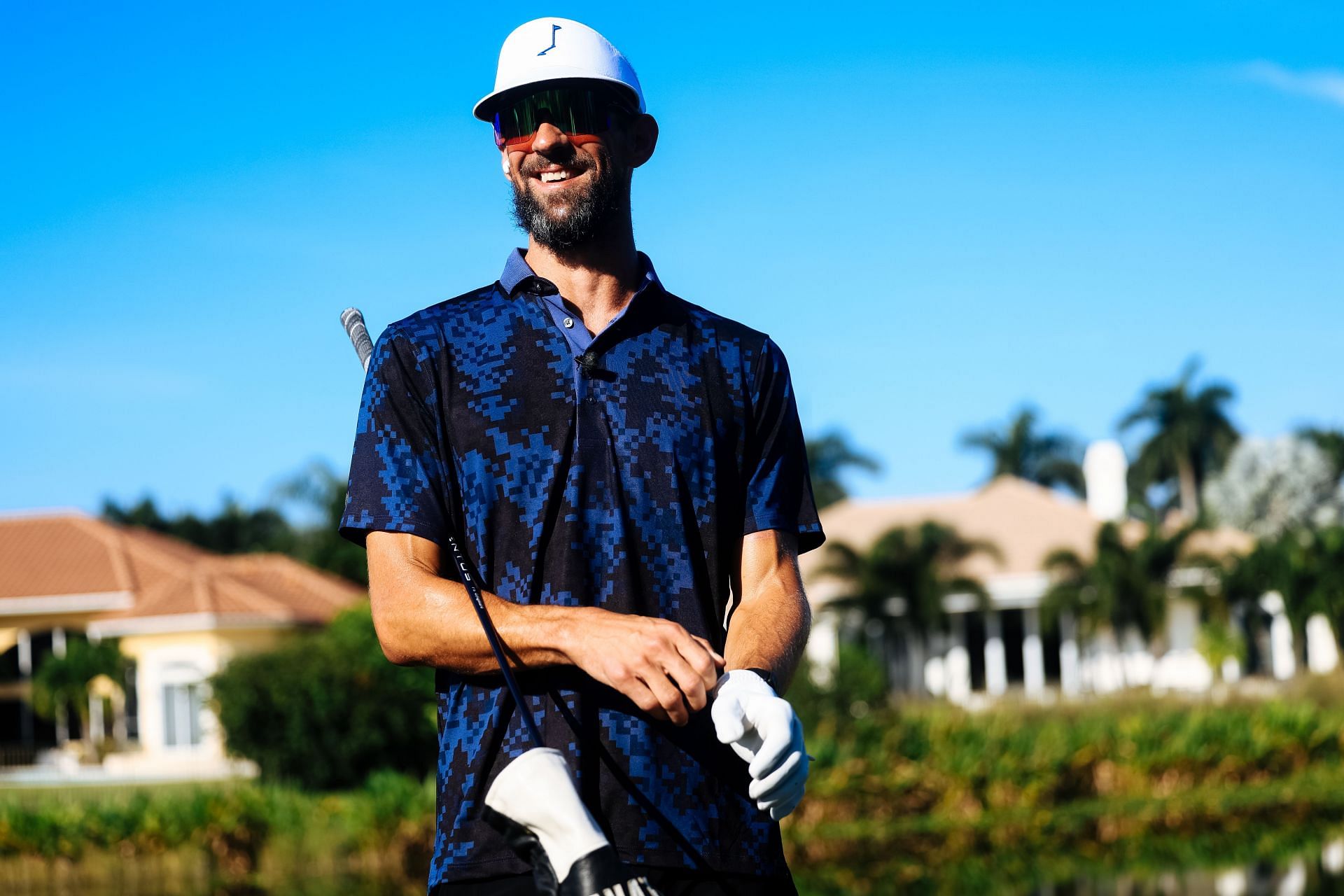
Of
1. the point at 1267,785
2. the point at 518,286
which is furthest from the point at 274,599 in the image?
Answer: the point at 518,286

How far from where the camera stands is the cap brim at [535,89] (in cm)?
256

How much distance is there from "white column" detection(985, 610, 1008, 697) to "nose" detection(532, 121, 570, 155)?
135 ft

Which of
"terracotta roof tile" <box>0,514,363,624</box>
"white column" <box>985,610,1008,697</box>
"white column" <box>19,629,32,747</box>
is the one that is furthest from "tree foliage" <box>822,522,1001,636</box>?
"white column" <box>19,629,32,747</box>

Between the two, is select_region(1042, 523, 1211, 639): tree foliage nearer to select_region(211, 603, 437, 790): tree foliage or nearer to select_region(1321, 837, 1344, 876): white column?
select_region(211, 603, 437, 790): tree foliage

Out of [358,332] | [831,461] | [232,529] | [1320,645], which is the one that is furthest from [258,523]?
[358,332]

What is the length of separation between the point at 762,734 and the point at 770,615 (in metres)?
0.37

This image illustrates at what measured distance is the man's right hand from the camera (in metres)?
2.18

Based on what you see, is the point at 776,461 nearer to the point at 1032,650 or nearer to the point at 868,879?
the point at 868,879

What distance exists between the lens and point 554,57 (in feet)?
8.45

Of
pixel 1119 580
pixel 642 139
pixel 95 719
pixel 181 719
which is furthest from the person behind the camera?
pixel 1119 580

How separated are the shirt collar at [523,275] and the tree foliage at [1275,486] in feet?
207

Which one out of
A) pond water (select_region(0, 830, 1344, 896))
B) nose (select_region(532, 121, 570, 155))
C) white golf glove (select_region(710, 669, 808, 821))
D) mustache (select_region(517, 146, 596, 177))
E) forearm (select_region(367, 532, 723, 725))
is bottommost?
pond water (select_region(0, 830, 1344, 896))

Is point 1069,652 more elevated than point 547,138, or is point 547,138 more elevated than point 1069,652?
point 547,138

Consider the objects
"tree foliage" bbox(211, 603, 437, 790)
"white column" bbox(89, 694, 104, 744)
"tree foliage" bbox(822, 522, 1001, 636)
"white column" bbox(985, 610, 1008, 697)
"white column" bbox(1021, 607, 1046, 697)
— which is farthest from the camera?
"white column" bbox(1021, 607, 1046, 697)
